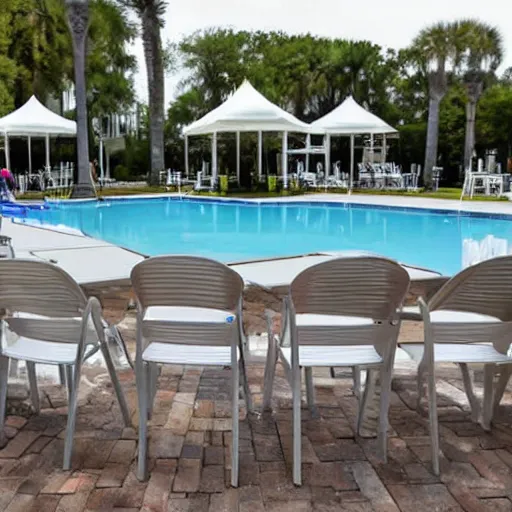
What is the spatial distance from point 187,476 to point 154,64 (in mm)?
18575

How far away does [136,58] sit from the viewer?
82.5ft

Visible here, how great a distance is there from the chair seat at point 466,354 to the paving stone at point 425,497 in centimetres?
48

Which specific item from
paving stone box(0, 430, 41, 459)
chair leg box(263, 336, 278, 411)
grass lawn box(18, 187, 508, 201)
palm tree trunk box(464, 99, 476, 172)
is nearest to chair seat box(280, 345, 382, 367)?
chair leg box(263, 336, 278, 411)

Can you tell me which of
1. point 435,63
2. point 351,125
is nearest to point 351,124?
point 351,125

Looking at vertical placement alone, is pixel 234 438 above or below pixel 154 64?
below

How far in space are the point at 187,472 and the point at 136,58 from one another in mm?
25151

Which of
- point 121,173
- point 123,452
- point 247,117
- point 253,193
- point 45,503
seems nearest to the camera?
point 45,503

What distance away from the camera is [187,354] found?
209cm

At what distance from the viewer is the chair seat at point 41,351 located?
212 cm

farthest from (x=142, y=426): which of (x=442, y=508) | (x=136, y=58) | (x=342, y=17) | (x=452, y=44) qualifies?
(x=342, y=17)

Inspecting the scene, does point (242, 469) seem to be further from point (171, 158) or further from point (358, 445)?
point (171, 158)

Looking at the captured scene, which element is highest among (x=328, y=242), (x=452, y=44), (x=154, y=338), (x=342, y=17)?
(x=342, y=17)

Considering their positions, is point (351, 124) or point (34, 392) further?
point (351, 124)

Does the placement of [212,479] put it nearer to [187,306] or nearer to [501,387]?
[187,306]
